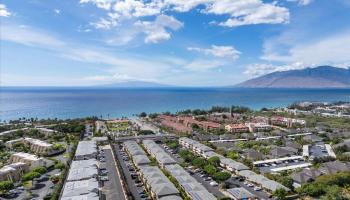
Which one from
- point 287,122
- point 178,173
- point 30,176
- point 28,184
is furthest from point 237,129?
point 28,184

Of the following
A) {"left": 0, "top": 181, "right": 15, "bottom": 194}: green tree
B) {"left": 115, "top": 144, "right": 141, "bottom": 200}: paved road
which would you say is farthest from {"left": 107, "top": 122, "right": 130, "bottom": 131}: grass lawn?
{"left": 0, "top": 181, "right": 15, "bottom": 194}: green tree

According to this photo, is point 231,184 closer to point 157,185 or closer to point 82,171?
point 157,185

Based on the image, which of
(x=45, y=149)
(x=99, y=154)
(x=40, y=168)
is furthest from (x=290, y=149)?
(x=45, y=149)

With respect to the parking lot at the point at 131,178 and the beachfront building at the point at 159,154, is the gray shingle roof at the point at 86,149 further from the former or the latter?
the beachfront building at the point at 159,154

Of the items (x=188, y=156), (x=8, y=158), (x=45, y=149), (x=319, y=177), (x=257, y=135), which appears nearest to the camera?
(x=319, y=177)

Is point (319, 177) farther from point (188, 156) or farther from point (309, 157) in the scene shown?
point (188, 156)

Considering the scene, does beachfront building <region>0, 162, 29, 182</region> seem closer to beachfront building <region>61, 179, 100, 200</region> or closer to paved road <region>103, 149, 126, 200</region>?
beachfront building <region>61, 179, 100, 200</region>
